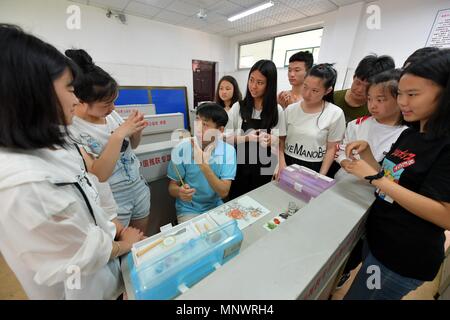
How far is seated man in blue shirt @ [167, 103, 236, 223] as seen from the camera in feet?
4.09

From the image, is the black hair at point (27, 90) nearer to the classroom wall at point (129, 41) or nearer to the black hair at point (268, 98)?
the black hair at point (268, 98)

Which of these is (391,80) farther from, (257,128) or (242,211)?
(242,211)

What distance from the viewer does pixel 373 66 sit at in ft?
4.49

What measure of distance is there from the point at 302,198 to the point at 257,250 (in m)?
0.64

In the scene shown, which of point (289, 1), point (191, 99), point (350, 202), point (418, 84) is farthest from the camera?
point (191, 99)

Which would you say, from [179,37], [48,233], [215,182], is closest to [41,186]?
[48,233]

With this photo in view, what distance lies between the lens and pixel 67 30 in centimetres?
359

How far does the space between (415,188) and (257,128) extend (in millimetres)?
1021

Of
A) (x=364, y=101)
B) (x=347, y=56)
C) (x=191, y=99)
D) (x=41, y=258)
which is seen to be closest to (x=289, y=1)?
(x=347, y=56)

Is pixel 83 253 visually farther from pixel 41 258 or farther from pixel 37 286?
pixel 37 286

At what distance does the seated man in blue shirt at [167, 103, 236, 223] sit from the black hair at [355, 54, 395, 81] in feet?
3.67

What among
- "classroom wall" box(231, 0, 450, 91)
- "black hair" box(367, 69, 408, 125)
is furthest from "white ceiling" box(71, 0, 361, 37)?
"black hair" box(367, 69, 408, 125)

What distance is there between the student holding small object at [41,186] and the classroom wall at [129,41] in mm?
3493

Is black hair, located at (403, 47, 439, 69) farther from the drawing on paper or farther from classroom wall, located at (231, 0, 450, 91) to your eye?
A: classroom wall, located at (231, 0, 450, 91)
